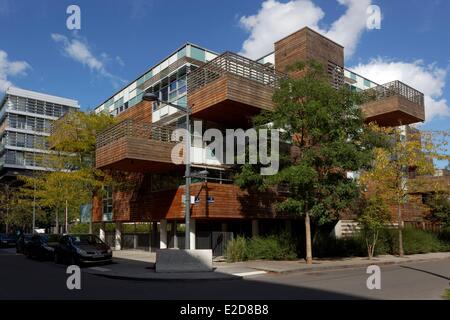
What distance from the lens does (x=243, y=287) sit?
13547mm

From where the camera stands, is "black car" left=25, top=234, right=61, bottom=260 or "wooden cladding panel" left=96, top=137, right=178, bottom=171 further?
"black car" left=25, top=234, right=61, bottom=260

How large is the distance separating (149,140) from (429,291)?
14.2 metres

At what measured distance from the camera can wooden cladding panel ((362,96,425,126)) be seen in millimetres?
28500

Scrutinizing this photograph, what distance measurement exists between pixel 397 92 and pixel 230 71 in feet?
42.0

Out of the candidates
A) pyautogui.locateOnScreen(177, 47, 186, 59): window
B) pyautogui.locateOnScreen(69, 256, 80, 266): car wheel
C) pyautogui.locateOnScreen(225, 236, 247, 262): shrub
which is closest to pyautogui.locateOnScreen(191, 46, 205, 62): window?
pyautogui.locateOnScreen(177, 47, 186, 59): window

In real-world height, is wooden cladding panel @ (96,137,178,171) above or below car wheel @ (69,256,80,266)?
above

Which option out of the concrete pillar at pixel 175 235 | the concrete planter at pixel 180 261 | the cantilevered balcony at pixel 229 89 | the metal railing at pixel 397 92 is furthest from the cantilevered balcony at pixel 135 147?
the metal railing at pixel 397 92

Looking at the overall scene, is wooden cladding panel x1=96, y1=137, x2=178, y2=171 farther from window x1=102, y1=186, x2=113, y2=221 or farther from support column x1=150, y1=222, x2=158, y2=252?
window x1=102, y1=186, x2=113, y2=221

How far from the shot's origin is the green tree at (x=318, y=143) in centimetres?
1955

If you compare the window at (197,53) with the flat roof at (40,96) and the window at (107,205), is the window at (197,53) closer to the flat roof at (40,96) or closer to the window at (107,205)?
the window at (107,205)

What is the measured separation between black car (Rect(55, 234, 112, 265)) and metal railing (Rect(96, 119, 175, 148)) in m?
5.06
